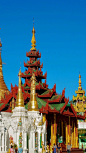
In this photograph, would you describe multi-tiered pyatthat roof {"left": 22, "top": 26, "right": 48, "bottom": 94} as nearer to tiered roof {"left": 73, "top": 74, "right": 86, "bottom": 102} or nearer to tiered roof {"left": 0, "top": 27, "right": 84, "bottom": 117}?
tiered roof {"left": 0, "top": 27, "right": 84, "bottom": 117}

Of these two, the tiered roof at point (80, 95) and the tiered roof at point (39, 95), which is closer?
the tiered roof at point (39, 95)

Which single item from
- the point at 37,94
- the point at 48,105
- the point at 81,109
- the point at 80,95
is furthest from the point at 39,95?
the point at 80,95

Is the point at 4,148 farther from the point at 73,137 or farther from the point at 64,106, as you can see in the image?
the point at 73,137

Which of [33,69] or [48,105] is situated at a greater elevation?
[33,69]

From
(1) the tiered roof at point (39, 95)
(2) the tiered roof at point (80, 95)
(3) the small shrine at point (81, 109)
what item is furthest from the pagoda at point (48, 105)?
(2) the tiered roof at point (80, 95)

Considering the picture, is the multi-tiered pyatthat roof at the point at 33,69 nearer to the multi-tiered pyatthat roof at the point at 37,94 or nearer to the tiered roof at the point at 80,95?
the multi-tiered pyatthat roof at the point at 37,94

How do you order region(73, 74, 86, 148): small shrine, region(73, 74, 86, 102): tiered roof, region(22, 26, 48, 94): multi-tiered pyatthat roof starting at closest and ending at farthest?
region(22, 26, 48, 94): multi-tiered pyatthat roof → region(73, 74, 86, 148): small shrine → region(73, 74, 86, 102): tiered roof

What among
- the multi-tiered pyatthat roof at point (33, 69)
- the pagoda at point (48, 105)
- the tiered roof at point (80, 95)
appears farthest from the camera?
the tiered roof at point (80, 95)

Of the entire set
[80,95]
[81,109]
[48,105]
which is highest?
[80,95]

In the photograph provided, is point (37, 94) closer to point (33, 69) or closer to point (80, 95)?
point (33, 69)

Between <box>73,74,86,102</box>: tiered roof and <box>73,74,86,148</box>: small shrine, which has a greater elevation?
<box>73,74,86,102</box>: tiered roof

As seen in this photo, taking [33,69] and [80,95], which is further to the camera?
[80,95]

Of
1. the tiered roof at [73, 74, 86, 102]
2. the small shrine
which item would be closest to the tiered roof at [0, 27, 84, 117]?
the small shrine

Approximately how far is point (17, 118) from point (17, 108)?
1.04m
